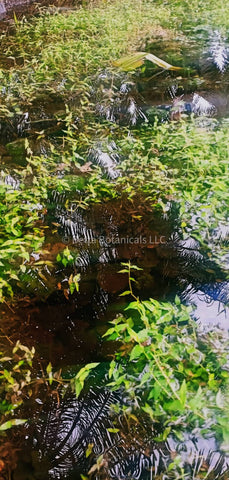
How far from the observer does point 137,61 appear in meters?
3.51

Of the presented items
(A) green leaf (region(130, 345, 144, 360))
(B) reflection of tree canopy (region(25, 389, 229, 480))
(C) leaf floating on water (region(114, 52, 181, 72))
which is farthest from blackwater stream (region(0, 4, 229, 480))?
(C) leaf floating on water (region(114, 52, 181, 72))

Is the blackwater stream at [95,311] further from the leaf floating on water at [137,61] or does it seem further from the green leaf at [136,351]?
the leaf floating on water at [137,61]

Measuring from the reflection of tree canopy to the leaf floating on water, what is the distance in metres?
2.93

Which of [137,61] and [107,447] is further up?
[137,61]

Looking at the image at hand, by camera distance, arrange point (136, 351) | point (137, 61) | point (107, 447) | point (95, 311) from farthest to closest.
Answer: point (137, 61), point (95, 311), point (136, 351), point (107, 447)

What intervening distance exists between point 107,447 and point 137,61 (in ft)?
10.4

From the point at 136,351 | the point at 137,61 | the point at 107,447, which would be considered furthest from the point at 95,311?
the point at 137,61

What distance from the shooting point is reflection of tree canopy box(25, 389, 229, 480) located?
3.74ft

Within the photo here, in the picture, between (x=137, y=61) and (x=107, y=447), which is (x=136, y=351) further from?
(x=137, y=61)

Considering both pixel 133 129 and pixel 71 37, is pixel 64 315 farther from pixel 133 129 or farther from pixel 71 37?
pixel 71 37

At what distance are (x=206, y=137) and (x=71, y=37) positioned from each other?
222 cm

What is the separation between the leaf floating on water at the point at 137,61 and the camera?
11.4 feet

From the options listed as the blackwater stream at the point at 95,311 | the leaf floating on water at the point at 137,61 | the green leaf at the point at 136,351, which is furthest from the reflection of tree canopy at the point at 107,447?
the leaf floating on water at the point at 137,61

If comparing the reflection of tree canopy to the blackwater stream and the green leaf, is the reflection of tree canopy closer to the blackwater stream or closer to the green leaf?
the blackwater stream
